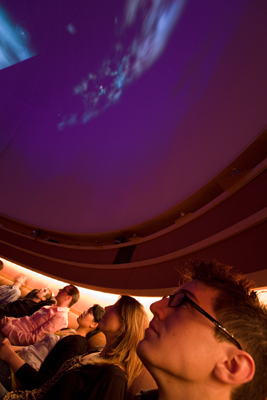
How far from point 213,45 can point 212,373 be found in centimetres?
493

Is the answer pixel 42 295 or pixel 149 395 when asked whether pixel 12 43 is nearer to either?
pixel 42 295

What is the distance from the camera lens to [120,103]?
5805 millimetres

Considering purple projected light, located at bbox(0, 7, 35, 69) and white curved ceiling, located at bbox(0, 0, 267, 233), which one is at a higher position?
purple projected light, located at bbox(0, 7, 35, 69)

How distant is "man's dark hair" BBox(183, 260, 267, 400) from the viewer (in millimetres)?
821

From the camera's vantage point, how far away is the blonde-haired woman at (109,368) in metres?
1.41

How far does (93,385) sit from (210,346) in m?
1.09

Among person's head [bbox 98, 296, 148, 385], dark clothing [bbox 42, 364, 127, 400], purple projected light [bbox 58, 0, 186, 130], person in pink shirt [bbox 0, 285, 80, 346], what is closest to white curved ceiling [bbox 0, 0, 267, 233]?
purple projected light [bbox 58, 0, 186, 130]

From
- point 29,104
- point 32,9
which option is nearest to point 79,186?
point 29,104

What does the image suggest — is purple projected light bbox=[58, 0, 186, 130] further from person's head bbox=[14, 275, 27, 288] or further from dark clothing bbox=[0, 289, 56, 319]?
dark clothing bbox=[0, 289, 56, 319]

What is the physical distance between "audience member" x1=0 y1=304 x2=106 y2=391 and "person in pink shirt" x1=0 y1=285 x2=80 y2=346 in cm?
30

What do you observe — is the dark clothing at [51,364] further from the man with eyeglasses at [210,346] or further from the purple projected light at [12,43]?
the purple projected light at [12,43]

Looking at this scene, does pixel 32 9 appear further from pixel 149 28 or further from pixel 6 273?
pixel 6 273

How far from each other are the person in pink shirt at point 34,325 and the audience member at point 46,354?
0.99 feet

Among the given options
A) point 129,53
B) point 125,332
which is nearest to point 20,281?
point 125,332
